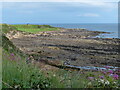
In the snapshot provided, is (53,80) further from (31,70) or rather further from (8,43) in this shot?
(8,43)

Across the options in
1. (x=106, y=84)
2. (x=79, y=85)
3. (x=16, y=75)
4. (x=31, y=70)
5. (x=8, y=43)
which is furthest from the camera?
(x=8, y=43)

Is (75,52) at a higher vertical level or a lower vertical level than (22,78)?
lower

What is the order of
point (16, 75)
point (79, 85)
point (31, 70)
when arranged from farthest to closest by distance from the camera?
point (31, 70), point (16, 75), point (79, 85)

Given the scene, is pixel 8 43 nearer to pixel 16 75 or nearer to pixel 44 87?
pixel 16 75

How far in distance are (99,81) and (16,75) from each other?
2227mm

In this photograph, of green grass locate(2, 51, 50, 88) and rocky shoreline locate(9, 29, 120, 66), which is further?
rocky shoreline locate(9, 29, 120, 66)

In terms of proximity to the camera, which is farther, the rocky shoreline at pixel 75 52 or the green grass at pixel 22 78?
the rocky shoreline at pixel 75 52

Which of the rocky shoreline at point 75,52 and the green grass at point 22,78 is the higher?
the green grass at point 22,78

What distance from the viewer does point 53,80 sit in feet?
19.2

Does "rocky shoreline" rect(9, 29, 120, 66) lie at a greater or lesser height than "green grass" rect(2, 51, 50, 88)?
lesser

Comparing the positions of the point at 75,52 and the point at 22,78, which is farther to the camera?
the point at 75,52

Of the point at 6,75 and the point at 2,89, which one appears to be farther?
the point at 6,75

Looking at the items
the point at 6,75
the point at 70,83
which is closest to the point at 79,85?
the point at 70,83

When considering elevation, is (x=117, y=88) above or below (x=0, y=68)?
below
